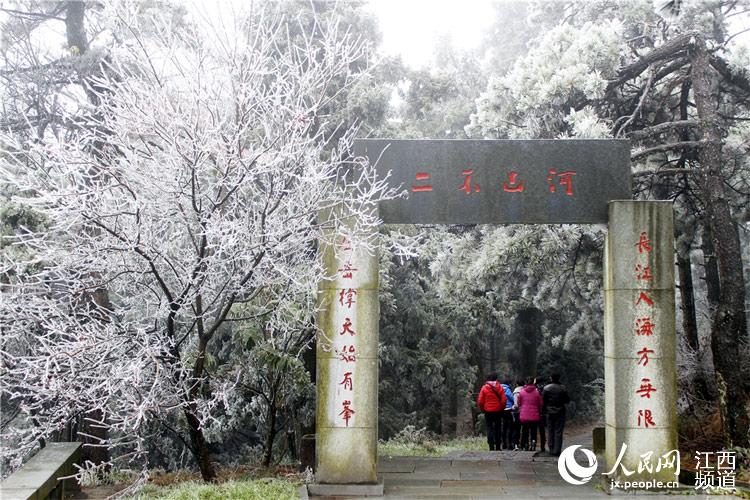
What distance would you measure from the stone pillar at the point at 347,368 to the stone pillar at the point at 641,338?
9.42ft

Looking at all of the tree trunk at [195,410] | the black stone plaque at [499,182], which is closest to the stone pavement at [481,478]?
the tree trunk at [195,410]

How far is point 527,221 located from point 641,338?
6.33ft

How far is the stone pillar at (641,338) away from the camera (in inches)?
353

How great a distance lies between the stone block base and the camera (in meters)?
8.84

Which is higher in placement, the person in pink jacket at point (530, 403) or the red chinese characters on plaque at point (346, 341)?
the red chinese characters on plaque at point (346, 341)

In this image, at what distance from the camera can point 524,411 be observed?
12938mm

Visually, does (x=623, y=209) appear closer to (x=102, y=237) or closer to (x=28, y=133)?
(x=102, y=237)

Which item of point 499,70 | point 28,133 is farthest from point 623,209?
point 499,70

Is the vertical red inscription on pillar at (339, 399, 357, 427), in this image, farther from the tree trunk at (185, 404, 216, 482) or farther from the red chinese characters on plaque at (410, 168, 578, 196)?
the red chinese characters on plaque at (410, 168, 578, 196)

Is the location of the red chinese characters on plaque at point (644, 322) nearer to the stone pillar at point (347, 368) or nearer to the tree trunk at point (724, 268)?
the tree trunk at point (724, 268)

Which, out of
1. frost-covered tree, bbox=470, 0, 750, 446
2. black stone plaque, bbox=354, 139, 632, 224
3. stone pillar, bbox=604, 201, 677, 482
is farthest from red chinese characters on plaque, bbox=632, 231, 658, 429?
frost-covered tree, bbox=470, 0, 750, 446

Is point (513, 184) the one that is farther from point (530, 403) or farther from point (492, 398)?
point (492, 398)

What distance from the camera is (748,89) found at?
12.9 meters

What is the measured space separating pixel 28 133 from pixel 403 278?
936cm
